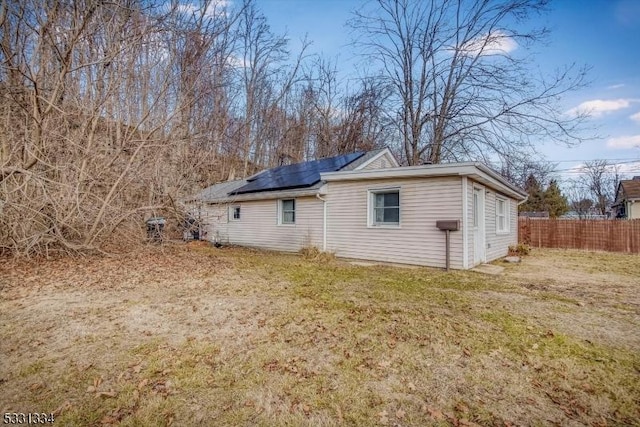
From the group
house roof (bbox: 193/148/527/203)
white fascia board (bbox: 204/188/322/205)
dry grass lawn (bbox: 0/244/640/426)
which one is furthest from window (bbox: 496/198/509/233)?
white fascia board (bbox: 204/188/322/205)

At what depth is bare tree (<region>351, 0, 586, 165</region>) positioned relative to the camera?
1524 centimetres

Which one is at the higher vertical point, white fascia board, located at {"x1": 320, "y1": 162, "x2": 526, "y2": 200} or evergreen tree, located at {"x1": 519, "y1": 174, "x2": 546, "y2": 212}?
evergreen tree, located at {"x1": 519, "y1": 174, "x2": 546, "y2": 212}

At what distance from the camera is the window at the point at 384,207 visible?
9.03m

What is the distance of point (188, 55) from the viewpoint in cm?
1155

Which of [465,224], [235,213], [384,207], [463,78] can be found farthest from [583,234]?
[235,213]

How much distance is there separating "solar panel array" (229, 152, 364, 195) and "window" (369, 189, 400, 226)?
7.83 feet

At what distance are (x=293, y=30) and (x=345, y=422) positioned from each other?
22.6 meters

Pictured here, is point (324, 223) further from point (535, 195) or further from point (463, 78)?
point (535, 195)

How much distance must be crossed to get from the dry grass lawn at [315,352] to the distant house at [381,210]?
2322mm

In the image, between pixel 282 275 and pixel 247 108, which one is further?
pixel 247 108

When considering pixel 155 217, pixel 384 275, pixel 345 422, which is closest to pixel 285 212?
pixel 155 217

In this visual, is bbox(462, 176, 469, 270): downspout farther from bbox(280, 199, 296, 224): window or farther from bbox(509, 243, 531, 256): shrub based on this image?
bbox(280, 199, 296, 224): window

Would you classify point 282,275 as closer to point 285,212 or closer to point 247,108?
point 285,212

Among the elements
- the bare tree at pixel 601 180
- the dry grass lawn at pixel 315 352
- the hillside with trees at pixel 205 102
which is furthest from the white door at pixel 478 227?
the bare tree at pixel 601 180
